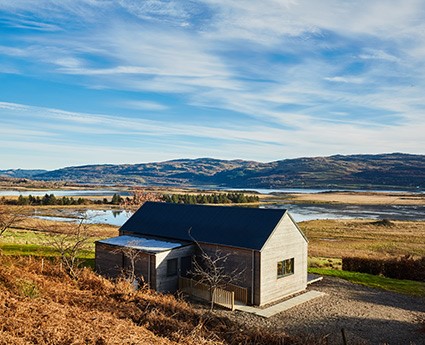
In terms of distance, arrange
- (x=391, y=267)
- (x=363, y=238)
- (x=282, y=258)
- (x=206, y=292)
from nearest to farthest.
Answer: (x=206, y=292), (x=282, y=258), (x=391, y=267), (x=363, y=238)

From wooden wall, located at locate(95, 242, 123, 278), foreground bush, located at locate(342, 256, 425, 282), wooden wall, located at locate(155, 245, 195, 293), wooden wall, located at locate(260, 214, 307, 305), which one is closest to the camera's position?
wooden wall, located at locate(260, 214, 307, 305)

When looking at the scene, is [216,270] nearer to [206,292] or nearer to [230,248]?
[206,292]

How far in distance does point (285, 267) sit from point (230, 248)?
403 cm

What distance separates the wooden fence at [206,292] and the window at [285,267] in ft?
12.7

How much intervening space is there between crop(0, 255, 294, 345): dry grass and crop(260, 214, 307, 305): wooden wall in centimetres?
1078

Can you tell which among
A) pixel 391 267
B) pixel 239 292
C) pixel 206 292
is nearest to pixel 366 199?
pixel 391 267

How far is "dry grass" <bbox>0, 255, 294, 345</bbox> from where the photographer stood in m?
7.83

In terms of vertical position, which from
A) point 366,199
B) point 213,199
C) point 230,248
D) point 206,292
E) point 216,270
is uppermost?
point 230,248

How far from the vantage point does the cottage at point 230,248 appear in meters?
23.2

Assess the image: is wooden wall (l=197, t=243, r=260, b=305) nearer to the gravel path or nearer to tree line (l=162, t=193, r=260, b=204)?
the gravel path

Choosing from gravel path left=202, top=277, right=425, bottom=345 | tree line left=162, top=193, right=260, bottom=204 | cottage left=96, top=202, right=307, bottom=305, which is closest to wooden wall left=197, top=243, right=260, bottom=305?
cottage left=96, top=202, right=307, bottom=305

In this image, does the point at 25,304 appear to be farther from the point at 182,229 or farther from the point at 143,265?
the point at 182,229

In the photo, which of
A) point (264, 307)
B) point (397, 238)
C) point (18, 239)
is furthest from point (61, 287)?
point (397, 238)

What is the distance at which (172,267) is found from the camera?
2475cm
